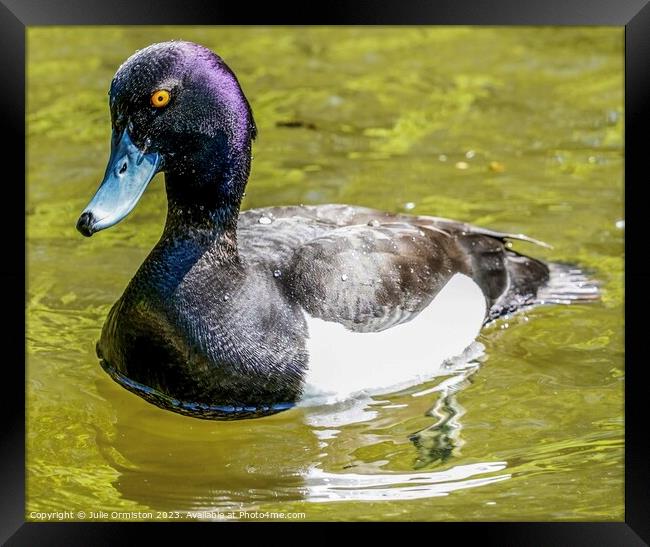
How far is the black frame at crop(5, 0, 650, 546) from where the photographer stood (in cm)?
557

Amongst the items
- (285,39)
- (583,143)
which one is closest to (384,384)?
(583,143)

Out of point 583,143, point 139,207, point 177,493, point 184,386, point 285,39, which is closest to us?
point 177,493

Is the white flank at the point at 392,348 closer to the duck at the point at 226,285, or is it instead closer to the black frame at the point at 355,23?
the duck at the point at 226,285

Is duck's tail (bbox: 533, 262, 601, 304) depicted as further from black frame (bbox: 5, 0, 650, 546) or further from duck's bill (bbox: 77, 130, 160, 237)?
duck's bill (bbox: 77, 130, 160, 237)

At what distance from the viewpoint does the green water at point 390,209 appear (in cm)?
641

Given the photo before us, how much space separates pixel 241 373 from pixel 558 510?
176cm

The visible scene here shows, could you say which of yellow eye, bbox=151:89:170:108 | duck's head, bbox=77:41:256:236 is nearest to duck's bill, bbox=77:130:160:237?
duck's head, bbox=77:41:256:236

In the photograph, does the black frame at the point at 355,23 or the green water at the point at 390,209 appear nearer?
the black frame at the point at 355,23

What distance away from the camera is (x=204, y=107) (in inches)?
260

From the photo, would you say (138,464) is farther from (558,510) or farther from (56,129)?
(56,129)

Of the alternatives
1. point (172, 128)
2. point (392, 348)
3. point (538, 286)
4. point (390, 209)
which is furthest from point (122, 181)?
point (390, 209)

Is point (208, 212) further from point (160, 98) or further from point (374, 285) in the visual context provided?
point (374, 285)

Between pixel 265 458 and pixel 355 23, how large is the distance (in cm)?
228

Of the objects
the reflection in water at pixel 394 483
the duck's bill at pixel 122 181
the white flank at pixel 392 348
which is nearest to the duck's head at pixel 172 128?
the duck's bill at pixel 122 181
